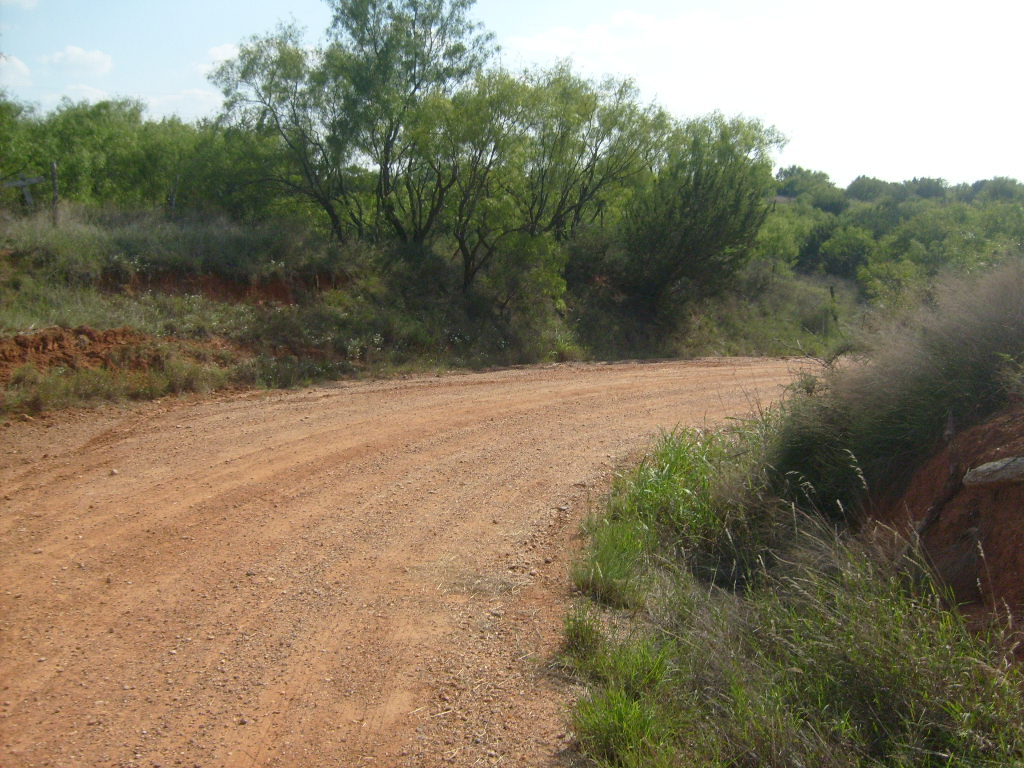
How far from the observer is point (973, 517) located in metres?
5.21

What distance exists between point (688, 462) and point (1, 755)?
643 centimetres

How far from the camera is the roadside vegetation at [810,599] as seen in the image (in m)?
3.79

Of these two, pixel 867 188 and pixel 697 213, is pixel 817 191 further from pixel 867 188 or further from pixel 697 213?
pixel 697 213

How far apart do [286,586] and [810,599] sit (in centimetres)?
347

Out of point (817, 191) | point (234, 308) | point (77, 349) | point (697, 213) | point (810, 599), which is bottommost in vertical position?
point (810, 599)

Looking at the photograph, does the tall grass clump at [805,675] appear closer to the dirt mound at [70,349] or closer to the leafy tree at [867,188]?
the dirt mound at [70,349]

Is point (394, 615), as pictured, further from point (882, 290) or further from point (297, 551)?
point (882, 290)

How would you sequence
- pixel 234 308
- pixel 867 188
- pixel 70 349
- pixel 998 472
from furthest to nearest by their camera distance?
1. pixel 867 188
2. pixel 234 308
3. pixel 70 349
4. pixel 998 472

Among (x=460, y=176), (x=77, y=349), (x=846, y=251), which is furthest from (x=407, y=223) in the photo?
(x=846, y=251)

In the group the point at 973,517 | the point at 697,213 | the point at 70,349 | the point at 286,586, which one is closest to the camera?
the point at 973,517

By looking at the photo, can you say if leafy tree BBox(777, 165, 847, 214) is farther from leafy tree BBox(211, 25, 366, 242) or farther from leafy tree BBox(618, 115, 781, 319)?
leafy tree BBox(211, 25, 366, 242)

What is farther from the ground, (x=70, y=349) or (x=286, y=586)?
(x=70, y=349)

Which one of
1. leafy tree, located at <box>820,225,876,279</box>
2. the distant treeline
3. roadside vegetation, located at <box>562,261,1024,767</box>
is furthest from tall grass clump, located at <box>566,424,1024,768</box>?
leafy tree, located at <box>820,225,876,279</box>

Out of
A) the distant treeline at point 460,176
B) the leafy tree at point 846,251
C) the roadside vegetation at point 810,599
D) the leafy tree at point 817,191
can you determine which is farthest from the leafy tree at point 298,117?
the leafy tree at point 817,191
